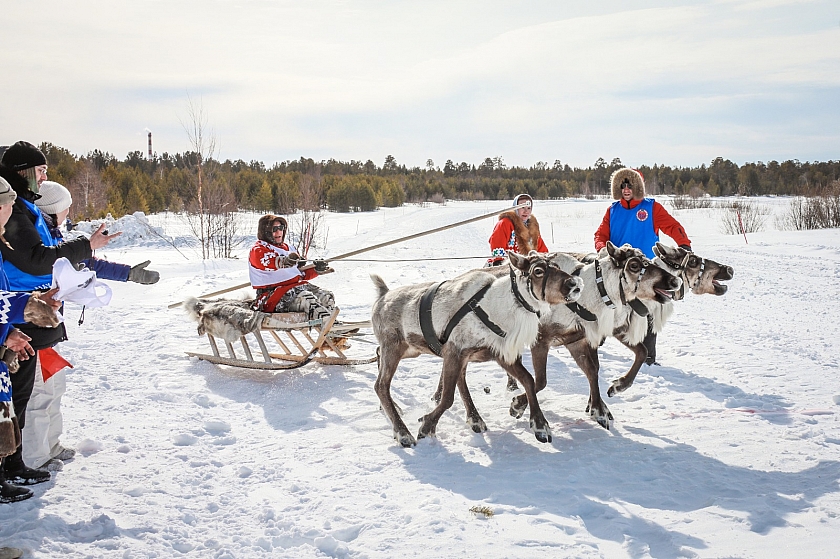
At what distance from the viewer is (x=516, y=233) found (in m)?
7.16

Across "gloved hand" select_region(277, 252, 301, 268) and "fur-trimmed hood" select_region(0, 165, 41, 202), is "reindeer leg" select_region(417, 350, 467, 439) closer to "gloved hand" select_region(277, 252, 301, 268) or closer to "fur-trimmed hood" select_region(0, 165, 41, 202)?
"gloved hand" select_region(277, 252, 301, 268)

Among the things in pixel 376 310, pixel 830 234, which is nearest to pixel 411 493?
pixel 376 310

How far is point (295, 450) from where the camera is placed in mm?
4832

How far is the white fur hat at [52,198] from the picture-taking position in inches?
175

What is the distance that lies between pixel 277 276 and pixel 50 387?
3.25 meters

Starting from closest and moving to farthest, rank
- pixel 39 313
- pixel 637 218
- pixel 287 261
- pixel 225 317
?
pixel 39 313 → pixel 637 218 → pixel 225 317 → pixel 287 261

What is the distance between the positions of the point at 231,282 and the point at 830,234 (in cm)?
1999

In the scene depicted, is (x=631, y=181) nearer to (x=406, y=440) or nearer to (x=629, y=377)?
(x=629, y=377)

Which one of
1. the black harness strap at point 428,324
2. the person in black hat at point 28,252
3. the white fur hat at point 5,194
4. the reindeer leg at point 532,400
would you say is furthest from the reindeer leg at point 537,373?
the white fur hat at point 5,194

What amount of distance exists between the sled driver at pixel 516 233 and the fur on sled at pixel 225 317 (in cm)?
270

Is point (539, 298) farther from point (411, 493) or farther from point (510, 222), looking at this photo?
point (510, 222)

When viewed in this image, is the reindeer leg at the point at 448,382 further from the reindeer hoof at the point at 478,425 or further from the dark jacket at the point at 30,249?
the dark jacket at the point at 30,249

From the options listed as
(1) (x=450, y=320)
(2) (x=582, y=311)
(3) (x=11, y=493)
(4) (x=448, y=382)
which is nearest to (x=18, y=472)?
(3) (x=11, y=493)

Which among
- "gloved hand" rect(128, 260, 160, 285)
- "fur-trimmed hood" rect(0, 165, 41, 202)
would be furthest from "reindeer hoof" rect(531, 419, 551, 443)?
"fur-trimmed hood" rect(0, 165, 41, 202)
